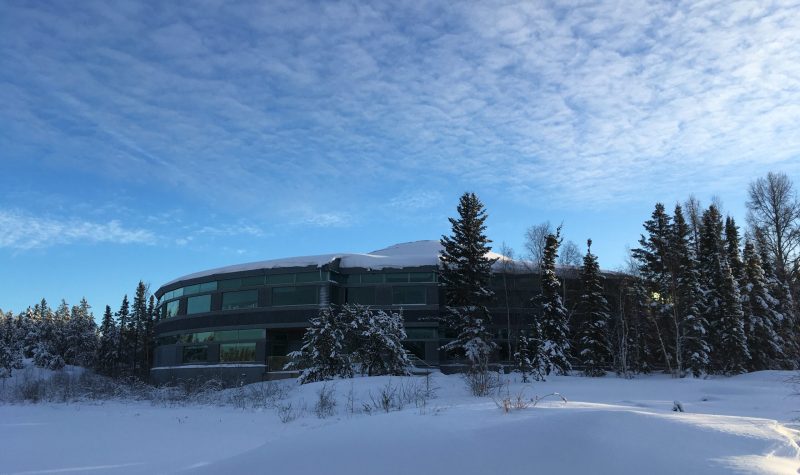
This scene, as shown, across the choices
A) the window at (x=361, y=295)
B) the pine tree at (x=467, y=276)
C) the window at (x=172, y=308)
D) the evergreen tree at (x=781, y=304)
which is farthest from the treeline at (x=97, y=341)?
the evergreen tree at (x=781, y=304)

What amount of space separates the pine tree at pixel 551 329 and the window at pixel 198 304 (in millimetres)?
25691

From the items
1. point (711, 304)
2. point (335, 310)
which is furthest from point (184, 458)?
point (711, 304)

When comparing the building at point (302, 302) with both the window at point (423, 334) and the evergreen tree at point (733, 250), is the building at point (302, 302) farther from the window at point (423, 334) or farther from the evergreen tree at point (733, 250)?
the evergreen tree at point (733, 250)

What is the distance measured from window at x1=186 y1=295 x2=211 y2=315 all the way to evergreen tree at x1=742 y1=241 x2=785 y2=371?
39.2 m

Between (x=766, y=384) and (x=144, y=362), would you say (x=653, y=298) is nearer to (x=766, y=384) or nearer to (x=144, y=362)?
(x=766, y=384)

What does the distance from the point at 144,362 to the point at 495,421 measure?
69312 mm

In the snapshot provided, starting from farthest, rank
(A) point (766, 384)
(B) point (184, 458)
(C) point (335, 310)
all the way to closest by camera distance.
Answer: (C) point (335, 310), (A) point (766, 384), (B) point (184, 458)

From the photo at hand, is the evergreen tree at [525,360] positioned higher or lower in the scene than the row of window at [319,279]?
lower

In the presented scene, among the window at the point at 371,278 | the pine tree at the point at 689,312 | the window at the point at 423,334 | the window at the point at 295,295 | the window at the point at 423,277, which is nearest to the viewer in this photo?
the pine tree at the point at 689,312

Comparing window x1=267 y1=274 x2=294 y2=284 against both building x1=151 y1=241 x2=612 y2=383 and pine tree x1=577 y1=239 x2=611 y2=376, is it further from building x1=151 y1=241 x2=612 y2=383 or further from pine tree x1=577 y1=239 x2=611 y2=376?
pine tree x1=577 y1=239 x2=611 y2=376

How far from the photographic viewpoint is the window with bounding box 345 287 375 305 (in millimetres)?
42031

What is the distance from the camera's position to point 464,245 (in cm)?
3738

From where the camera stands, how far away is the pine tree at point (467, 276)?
35.6m

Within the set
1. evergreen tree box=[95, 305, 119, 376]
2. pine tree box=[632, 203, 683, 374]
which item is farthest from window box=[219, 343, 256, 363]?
evergreen tree box=[95, 305, 119, 376]
